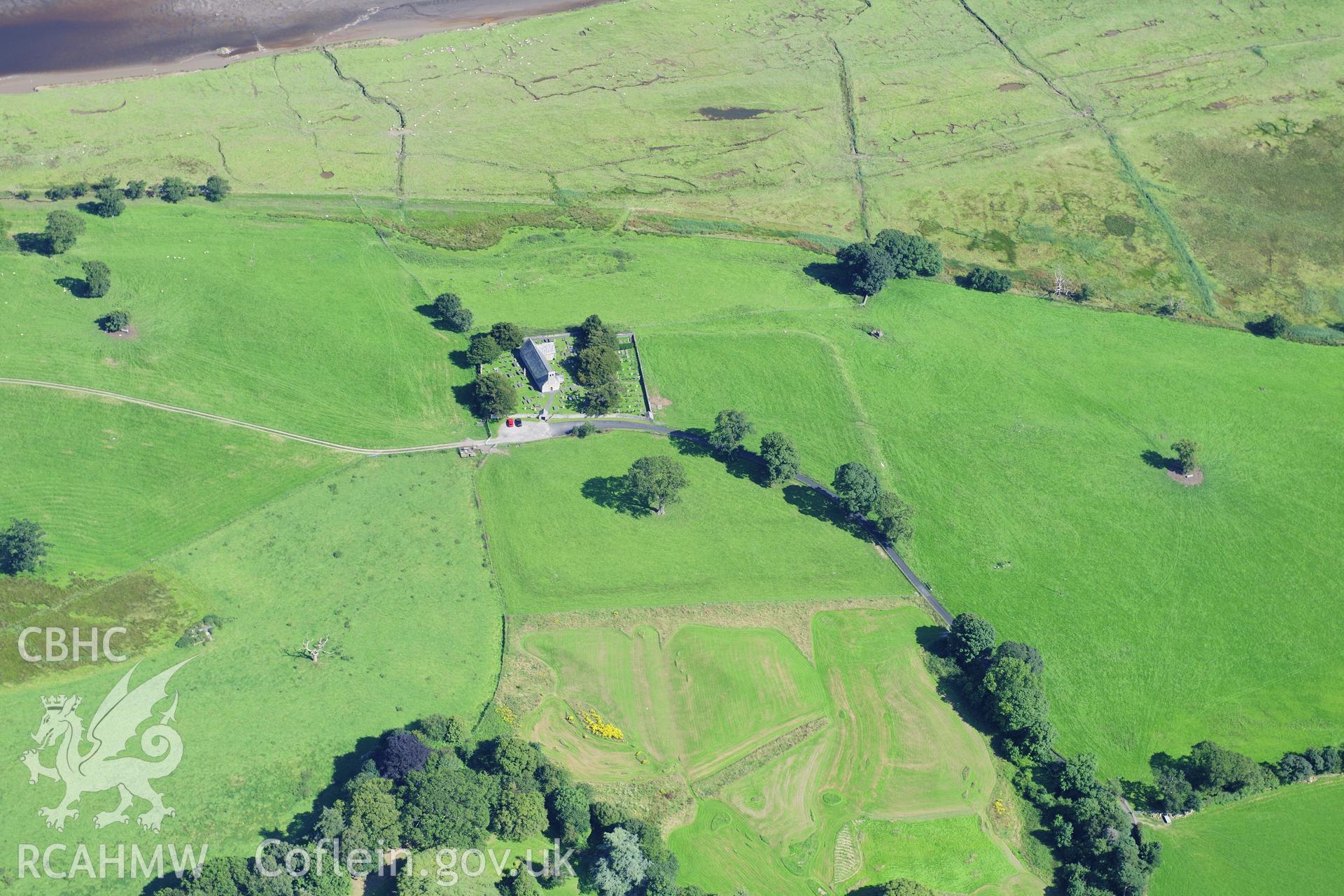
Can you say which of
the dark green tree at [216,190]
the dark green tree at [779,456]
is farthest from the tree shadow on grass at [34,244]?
the dark green tree at [779,456]

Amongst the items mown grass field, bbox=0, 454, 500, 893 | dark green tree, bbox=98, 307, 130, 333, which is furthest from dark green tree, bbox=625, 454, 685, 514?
dark green tree, bbox=98, 307, 130, 333

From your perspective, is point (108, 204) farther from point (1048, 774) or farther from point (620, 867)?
point (1048, 774)

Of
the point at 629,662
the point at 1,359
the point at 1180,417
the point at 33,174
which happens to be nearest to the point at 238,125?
the point at 33,174

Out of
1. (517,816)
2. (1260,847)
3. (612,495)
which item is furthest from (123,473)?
(1260,847)

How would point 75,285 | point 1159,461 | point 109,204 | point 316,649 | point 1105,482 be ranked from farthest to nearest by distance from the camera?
point 109,204 → point 75,285 → point 1159,461 → point 1105,482 → point 316,649

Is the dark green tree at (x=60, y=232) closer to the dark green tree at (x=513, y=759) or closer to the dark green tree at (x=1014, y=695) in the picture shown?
the dark green tree at (x=513, y=759)

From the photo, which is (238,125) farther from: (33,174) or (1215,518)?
(1215,518)
